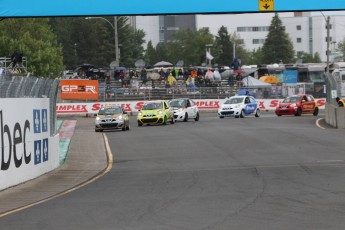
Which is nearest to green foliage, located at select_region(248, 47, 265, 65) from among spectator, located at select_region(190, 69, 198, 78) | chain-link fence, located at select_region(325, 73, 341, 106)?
spectator, located at select_region(190, 69, 198, 78)

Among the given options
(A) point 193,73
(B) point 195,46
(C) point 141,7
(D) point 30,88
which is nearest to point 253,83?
(A) point 193,73

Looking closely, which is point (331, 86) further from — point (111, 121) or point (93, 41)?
point (93, 41)

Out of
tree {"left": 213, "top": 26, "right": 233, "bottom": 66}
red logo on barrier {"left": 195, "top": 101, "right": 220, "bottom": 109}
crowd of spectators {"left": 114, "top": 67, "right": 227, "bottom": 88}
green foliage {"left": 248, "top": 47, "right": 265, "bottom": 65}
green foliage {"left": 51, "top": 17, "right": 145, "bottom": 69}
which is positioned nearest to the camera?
red logo on barrier {"left": 195, "top": 101, "right": 220, "bottom": 109}

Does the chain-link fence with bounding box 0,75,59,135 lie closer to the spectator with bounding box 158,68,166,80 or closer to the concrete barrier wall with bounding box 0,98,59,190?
the concrete barrier wall with bounding box 0,98,59,190

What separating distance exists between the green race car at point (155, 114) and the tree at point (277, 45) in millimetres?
87787

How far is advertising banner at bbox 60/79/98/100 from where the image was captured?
202 ft

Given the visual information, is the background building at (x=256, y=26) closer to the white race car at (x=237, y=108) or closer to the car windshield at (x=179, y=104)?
the white race car at (x=237, y=108)

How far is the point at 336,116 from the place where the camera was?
36.4 meters

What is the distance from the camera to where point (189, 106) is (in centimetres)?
4516

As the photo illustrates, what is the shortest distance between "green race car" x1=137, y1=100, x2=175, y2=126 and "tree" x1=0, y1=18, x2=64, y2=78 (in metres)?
16.2

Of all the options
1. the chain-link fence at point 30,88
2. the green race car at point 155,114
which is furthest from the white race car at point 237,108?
the chain-link fence at point 30,88

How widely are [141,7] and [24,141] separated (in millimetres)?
4190

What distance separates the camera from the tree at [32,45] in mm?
56812

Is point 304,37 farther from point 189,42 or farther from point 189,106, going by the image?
point 189,106
